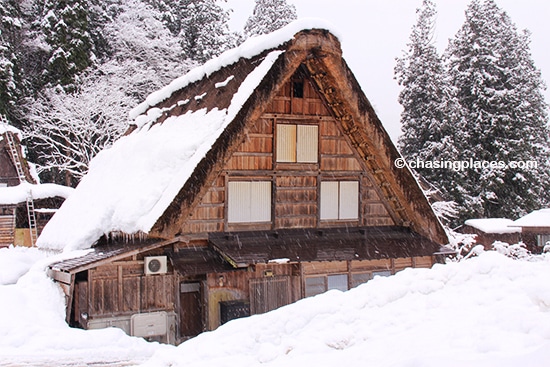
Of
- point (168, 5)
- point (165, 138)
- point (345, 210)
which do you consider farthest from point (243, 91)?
point (168, 5)

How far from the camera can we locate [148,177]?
11227 mm

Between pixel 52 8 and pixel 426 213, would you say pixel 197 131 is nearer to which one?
pixel 426 213

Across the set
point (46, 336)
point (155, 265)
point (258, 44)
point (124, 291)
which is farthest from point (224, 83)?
point (46, 336)

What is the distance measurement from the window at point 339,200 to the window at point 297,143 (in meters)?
0.76

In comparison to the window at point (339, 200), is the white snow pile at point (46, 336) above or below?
below

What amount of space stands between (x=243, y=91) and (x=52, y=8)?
24029 mm

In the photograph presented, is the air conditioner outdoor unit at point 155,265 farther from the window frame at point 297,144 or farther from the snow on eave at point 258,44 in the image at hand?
the snow on eave at point 258,44

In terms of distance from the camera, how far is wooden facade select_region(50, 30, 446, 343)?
33.8ft

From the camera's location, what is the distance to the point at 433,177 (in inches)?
1150

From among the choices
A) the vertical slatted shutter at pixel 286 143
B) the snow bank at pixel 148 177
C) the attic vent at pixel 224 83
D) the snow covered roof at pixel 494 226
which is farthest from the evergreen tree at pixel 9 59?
the snow covered roof at pixel 494 226

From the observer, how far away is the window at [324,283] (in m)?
11.7

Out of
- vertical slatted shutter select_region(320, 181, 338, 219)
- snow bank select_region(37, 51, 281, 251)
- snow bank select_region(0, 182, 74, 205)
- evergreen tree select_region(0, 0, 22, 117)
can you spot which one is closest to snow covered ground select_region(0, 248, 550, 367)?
snow bank select_region(37, 51, 281, 251)

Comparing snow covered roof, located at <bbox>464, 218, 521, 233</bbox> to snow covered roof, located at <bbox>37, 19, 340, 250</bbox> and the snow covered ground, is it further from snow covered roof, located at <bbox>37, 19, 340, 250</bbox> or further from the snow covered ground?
the snow covered ground

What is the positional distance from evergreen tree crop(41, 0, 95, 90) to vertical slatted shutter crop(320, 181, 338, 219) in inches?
823
